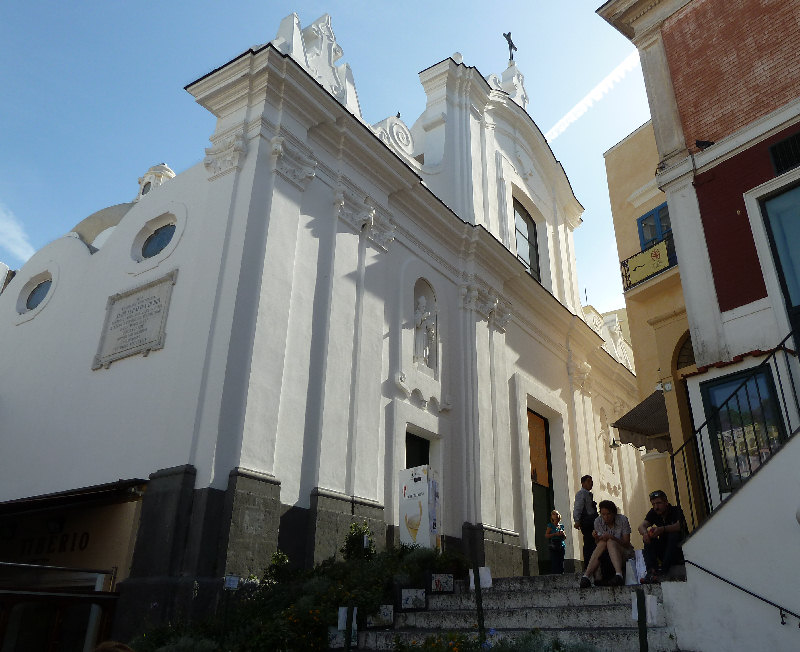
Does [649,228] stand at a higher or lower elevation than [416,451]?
higher

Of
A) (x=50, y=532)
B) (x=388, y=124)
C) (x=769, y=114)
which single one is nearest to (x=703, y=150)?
(x=769, y=114)

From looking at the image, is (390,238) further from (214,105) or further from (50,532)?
(50,532)

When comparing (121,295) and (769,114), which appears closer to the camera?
(769,114)

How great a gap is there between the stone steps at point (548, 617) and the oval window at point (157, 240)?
7206 mm

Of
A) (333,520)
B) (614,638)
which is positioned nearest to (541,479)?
(333,520)

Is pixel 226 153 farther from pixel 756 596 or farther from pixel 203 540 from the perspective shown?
pixel 756 596

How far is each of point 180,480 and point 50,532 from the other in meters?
3.15

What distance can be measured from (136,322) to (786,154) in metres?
9.72

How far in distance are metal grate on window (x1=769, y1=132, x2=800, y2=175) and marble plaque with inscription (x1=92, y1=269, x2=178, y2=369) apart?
8775mm

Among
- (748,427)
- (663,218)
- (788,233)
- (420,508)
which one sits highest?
(663,218)

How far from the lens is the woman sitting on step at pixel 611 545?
24.7 ft

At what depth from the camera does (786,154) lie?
9328mm

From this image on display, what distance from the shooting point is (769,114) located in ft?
31.9

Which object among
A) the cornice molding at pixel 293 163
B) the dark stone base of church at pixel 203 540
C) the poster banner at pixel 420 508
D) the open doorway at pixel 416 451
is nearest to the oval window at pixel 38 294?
the cornice molding at pixel 293 163
